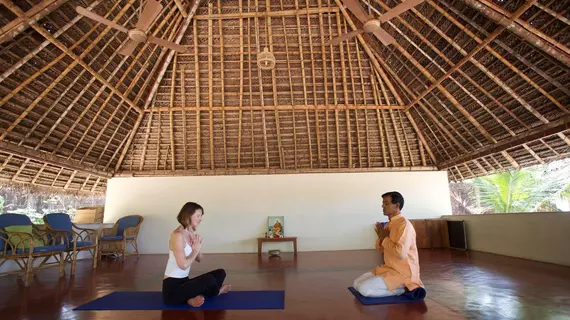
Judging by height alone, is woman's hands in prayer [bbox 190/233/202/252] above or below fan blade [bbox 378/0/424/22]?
below

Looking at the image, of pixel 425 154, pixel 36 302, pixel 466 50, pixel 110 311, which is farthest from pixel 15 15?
pixel 425 154

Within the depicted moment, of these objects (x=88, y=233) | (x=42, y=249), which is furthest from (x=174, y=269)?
(x=88, y=233)

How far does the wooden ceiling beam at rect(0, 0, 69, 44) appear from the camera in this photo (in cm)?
443

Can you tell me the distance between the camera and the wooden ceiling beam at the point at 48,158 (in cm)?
595

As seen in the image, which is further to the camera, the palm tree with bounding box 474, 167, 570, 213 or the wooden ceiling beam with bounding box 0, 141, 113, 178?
the palm tree with bounding box 474, 167, 570, 213

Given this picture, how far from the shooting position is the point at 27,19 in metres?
4.48

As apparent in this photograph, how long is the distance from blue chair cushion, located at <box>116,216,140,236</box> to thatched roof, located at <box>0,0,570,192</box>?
1.47m

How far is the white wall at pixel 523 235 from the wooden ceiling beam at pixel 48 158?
31.1ft

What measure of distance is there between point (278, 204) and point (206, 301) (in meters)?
5.31

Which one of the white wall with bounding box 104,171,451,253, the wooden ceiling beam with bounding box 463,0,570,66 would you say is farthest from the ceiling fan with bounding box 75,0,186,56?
the wooden ceiling beam with bounding box 463,0,570,66

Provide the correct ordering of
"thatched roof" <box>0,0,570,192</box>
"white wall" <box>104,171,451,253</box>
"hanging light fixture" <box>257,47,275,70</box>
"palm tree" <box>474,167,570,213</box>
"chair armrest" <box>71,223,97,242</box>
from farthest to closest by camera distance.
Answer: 1. "palm tree" <box>474,167,570,213</box>
2. "white wall" <box>104,171,451,253</box>
3. "chair armrest" <box>71,223,97,242</box>
4. "hanging light fixture" <box>257,47,275,70</box>
5. "thatched roof" <box>0,0,570,192</box>

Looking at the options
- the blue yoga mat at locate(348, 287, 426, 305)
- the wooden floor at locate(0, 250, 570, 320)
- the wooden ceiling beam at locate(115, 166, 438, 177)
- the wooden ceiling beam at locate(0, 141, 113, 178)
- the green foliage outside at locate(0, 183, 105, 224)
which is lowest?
the wooden floor at locate(0, 250, 570, 320)

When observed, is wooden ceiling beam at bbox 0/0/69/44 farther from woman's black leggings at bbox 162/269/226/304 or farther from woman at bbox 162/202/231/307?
woman's black leggings at bbox 162/269/226/304

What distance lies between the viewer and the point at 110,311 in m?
2.94
